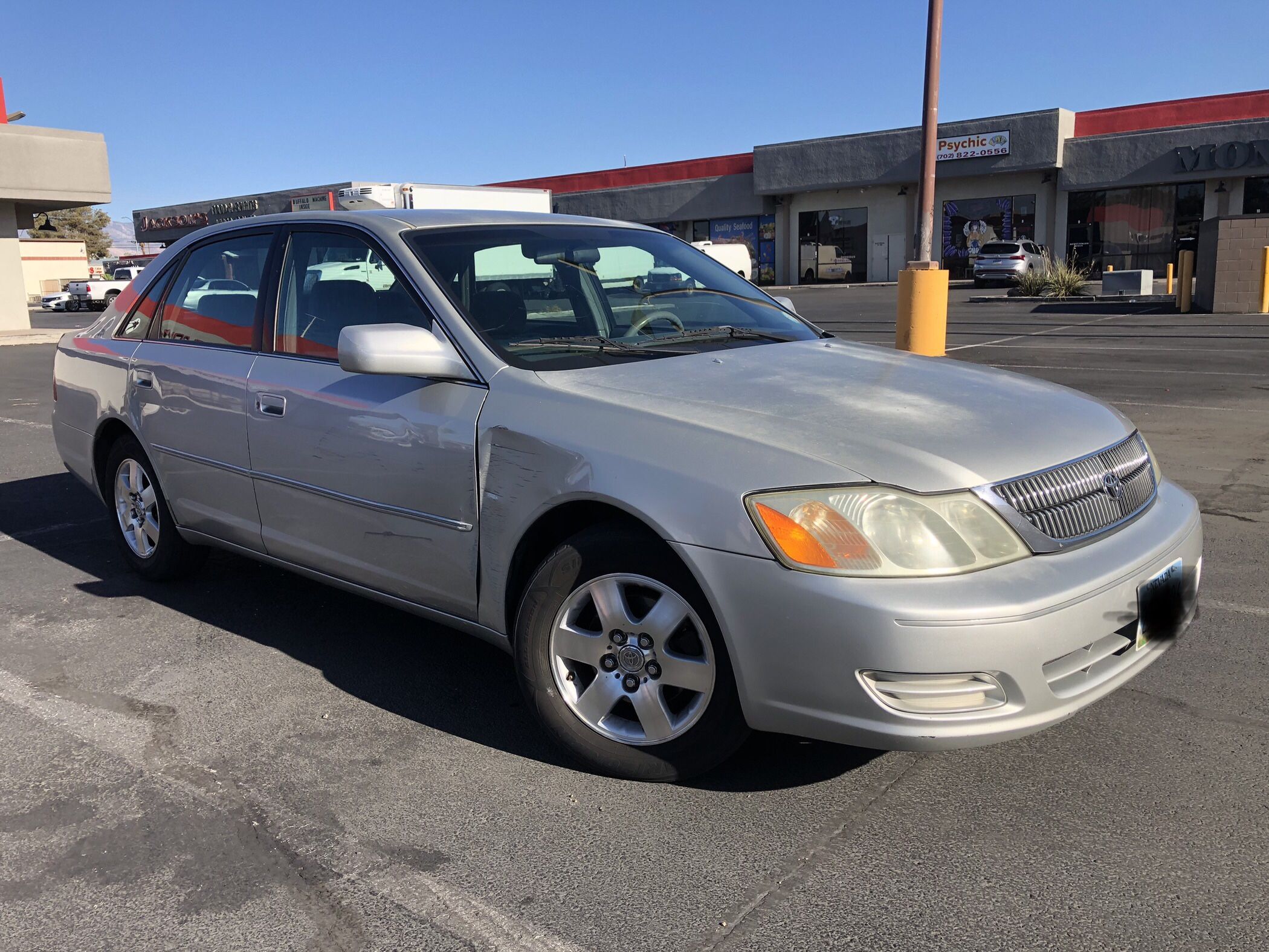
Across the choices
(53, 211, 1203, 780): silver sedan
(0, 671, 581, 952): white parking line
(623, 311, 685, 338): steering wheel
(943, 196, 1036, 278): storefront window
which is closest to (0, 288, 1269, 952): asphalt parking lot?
(0, 671, 581, 952): white parking line

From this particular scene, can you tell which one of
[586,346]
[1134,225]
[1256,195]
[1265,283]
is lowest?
[1265,283]

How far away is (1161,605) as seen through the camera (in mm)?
3002

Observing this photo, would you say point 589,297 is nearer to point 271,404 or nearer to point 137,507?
point 271,404

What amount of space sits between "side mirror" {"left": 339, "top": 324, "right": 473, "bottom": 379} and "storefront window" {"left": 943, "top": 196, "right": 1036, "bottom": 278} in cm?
3770

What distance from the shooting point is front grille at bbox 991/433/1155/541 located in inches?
109

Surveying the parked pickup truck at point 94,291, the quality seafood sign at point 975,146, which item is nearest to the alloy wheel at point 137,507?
the quality seafood sign at point 975,146

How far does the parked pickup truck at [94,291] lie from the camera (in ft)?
132

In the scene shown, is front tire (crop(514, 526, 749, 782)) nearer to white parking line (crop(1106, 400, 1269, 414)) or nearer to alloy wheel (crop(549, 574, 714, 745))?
alloy wheel (crop(549, 574, 714, 745))

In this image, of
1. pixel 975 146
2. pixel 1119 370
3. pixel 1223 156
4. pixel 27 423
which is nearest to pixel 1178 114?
pixel 1223 156

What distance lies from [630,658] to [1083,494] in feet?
4.33

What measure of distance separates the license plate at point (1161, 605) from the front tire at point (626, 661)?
112 centimetres

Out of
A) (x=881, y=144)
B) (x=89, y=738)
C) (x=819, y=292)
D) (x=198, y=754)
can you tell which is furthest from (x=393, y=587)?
(x=881, y=144)

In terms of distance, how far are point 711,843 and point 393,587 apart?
4.84 feet

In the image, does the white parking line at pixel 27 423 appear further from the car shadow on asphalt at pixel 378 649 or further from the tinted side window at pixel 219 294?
the tinted side window at pixel 219 294
